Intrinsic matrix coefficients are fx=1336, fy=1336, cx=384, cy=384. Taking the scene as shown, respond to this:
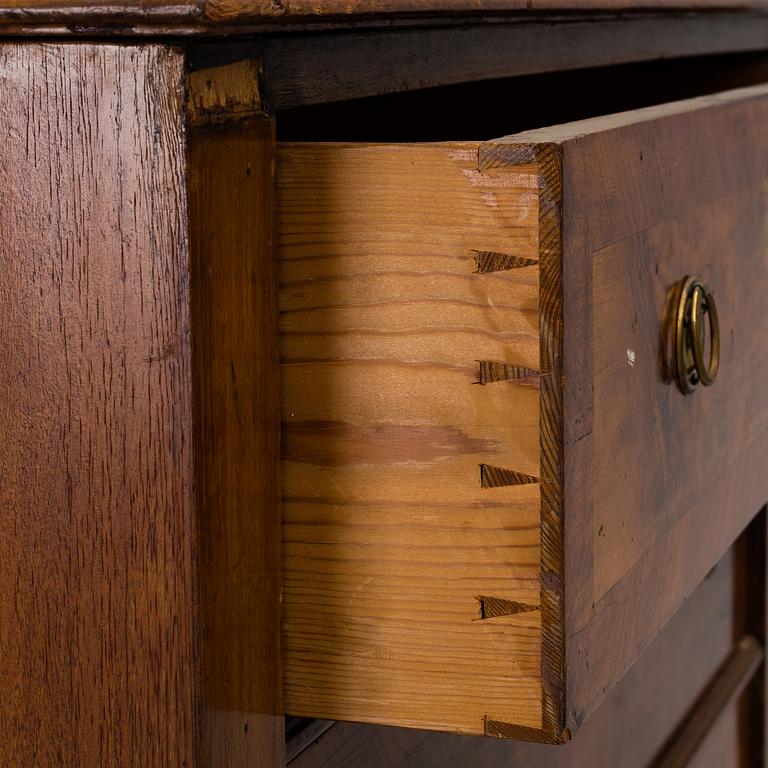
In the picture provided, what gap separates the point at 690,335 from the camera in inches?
25.8

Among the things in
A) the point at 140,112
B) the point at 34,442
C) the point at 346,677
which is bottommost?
the point at 346,677

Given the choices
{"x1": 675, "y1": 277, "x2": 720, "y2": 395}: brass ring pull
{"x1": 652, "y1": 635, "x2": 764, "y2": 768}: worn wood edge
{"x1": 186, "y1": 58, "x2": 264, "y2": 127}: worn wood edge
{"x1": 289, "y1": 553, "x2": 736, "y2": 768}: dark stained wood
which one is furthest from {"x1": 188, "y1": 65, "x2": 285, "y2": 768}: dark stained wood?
{"x1": 652, "y1": 635, "x2": 764, "y2": 768}: worn wood edge

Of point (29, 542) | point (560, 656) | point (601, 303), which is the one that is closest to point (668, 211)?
point (601, 303)

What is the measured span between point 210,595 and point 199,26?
196mm

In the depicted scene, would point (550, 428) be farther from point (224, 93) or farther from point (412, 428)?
point (224, 93)

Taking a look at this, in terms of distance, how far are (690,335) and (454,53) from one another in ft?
0.59

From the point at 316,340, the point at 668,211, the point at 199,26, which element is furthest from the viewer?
the point at 668,211

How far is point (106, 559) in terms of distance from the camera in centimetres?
47

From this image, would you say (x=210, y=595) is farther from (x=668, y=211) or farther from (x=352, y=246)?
(x=668, y=211)

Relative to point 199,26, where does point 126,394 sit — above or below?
below

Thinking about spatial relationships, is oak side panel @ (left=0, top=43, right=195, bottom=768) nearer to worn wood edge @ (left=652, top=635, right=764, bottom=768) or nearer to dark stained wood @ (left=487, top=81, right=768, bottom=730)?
dark stained wood @ (left=487, top=81, right=768, bottom=730)

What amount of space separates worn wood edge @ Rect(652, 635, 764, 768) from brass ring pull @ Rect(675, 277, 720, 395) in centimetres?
57

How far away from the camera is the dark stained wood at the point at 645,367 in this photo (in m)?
0.52

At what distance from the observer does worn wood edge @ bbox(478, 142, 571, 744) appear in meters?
0.48
